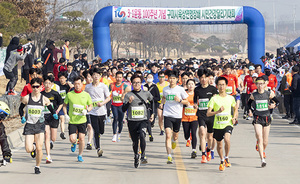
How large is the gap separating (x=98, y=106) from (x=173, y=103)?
5.86ft

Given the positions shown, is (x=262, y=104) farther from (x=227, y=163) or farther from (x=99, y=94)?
(x=99, y=94)

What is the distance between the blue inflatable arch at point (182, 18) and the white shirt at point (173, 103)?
26208mm

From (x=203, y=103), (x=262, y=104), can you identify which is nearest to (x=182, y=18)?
(x=203, y=103)

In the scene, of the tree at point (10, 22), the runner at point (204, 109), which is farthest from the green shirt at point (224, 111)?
the tree at point (10, 22)

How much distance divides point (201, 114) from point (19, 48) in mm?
11703

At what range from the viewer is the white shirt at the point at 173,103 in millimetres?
12180

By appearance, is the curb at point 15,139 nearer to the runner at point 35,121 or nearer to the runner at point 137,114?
the runner at point 35,121

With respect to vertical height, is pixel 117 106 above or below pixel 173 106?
Answer: below

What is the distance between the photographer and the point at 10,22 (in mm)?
32406

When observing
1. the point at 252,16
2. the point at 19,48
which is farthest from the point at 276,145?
the point at 252,16

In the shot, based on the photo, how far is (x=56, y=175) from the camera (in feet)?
35.0

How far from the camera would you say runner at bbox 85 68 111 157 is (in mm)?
13046

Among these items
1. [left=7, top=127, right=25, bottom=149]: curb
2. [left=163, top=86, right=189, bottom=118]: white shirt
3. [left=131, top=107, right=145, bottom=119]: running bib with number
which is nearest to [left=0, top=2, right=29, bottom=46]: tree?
[left=7, top=127, right=25, bottom=149]: curb

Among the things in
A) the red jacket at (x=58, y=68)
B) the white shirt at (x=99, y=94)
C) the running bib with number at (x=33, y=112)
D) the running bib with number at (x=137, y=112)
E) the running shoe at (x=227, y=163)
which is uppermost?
the red jacket at (x=58, y=68)
